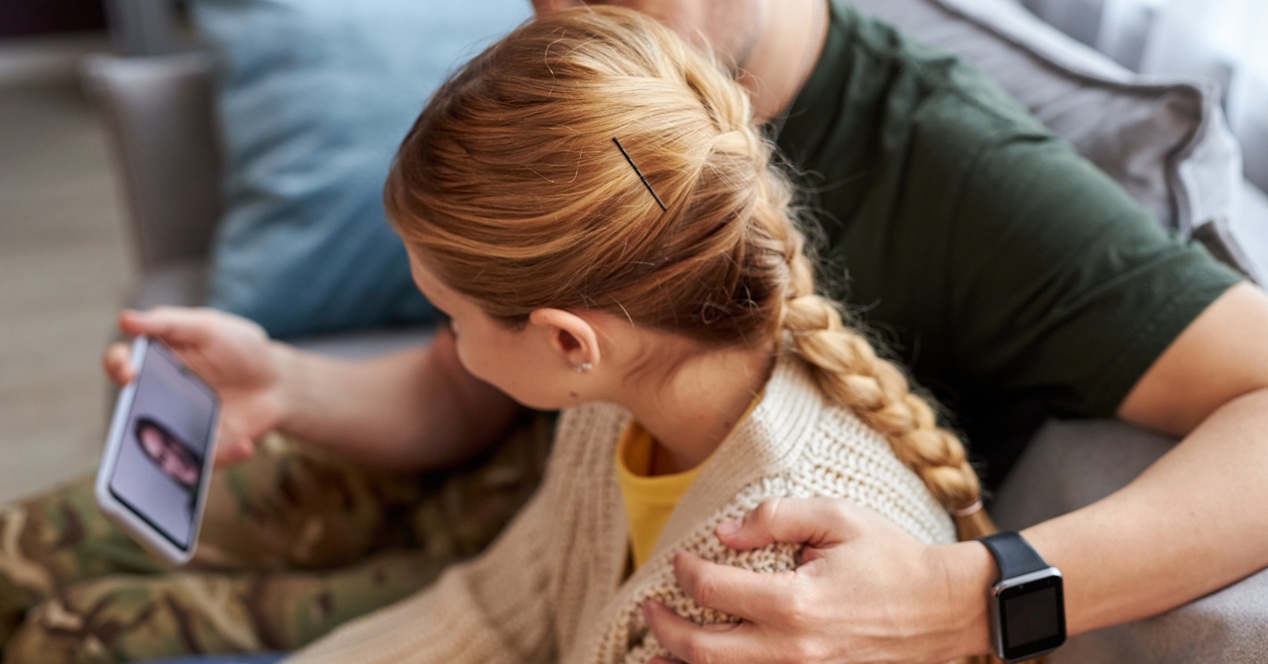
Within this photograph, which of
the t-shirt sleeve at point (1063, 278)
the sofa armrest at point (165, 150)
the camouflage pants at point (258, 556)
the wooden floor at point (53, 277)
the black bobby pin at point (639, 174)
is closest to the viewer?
the black bobby pin at point (639, 174)

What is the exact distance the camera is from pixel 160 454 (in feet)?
3.40

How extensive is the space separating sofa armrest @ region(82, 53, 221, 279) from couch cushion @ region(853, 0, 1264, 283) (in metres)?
1.21

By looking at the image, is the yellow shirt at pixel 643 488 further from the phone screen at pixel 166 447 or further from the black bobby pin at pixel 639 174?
the phone screen at pixel 166 447

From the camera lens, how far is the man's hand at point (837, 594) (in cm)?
69

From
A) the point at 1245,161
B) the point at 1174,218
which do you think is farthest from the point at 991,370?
the point at 1245,161

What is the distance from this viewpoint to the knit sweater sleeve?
989 mm

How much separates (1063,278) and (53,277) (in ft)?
8.43

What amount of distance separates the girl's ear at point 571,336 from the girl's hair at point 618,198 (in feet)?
0.05

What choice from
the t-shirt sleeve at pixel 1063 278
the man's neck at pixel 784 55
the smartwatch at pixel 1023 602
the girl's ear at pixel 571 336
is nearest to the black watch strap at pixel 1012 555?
the smartwatch at pixel 1023 602

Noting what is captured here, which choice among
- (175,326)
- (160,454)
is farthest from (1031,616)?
(175,326)

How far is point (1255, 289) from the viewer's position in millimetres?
795

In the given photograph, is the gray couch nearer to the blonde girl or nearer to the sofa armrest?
the sofa armrest

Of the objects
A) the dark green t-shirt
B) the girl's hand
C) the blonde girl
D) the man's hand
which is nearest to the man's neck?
the dark green t-shirt

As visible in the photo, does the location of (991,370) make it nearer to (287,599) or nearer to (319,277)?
(287,599)
